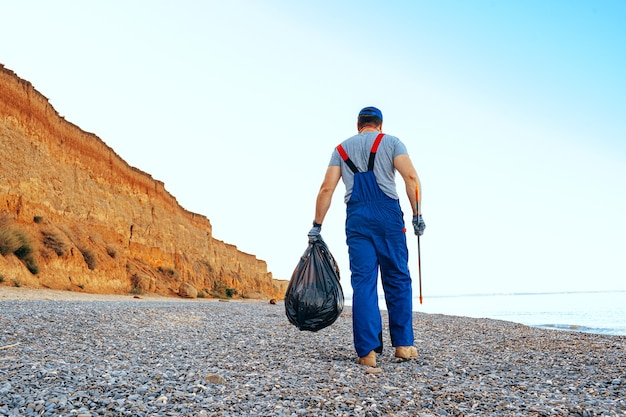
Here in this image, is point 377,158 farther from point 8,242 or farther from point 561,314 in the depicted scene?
point 561,314

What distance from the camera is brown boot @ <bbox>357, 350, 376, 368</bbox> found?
184 inches

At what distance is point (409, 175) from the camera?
5.07 meters

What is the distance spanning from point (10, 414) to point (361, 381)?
7.74ft

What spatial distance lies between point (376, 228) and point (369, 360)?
1234 mm

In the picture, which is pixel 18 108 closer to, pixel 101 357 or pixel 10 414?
pixel 101 357

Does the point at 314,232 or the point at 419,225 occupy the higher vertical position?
the point at 419,225

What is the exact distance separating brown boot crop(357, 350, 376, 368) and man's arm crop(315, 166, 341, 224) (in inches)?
55.0

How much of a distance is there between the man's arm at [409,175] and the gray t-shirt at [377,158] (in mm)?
55

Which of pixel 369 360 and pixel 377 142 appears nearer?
pixel 369 360

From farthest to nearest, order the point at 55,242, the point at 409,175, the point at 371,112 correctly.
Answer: the point at 55,242 < the point at 371,112 < the point at 409,175

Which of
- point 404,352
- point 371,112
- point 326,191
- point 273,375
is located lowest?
point 273,375

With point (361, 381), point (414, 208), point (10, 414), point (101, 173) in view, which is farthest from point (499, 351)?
point (101, 173)

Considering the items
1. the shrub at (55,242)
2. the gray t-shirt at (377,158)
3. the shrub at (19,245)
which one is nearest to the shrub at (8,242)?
the shrub at (19,245)

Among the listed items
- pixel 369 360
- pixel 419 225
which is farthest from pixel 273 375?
pixel 419 225
